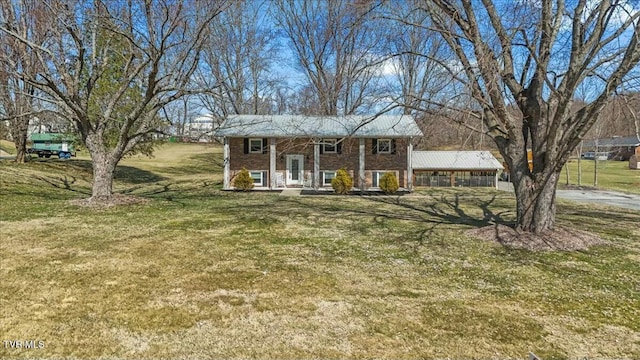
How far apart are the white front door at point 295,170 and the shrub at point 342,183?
264 cm

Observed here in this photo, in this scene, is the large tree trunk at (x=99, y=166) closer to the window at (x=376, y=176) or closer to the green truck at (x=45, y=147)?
the window at (x=376, y=176)

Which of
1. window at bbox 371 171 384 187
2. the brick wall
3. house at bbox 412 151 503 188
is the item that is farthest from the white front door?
house at bbox 412 151 503 188

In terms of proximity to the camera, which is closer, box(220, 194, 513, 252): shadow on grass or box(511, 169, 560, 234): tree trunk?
box(511, 169, 560, 234): tree trunk

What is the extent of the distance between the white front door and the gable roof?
162 centimetres

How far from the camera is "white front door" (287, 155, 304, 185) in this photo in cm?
2288

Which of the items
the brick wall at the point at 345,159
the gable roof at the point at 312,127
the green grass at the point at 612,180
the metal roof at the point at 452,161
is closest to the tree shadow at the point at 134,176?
the brick wall at the point at 345,159

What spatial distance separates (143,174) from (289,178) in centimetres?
1651

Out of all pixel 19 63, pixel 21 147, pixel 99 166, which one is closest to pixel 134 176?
pixel 21 147

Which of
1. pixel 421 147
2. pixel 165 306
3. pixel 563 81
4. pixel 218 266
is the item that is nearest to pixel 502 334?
pixel 165 306

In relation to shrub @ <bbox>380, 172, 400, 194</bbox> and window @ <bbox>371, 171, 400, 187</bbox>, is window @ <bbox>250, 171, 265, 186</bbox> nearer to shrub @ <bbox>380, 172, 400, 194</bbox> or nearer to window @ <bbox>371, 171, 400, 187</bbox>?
window @ <bbox>371, 171, 400, 187</bbox>

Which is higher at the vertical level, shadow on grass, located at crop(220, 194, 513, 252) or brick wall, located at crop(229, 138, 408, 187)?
brick wall, located at crop(229, 138, 408, 187)

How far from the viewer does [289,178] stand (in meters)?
Answer: 23.0

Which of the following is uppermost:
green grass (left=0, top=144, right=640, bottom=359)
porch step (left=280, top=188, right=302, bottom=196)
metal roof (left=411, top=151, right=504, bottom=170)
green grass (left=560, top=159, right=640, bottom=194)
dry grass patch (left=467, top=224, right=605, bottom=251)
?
metal roof (left=411, top=151, right=504, bottom=170)

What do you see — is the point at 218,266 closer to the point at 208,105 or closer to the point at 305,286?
the point at 305,286
